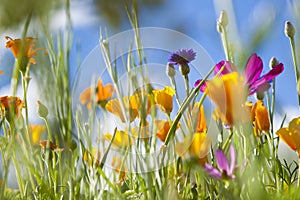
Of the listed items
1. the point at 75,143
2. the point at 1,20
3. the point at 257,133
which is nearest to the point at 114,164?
the point at 75,143

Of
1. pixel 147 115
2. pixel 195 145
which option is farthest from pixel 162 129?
pixel 195 145

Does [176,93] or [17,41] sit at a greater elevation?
[17,41]

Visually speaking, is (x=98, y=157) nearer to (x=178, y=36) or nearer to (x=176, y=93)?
(x=176, y=93)

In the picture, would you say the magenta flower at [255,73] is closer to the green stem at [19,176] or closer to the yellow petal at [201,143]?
the yellow petal at [201,143]

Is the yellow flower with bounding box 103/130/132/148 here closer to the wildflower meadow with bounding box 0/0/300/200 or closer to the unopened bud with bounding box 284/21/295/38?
the wildflower meadow with bounding box 0/0/300/200

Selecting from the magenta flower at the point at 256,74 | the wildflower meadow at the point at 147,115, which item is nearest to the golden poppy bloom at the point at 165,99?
the wildflower meadow at the point at 147,115
